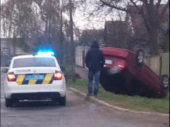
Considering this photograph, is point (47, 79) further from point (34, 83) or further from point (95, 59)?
point (95, 59)

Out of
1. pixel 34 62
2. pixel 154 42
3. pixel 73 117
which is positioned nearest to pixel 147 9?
pixel 154 42

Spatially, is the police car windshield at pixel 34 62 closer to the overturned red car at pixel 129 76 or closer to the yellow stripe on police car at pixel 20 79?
the yellow stripe on police car at pixel 20 79

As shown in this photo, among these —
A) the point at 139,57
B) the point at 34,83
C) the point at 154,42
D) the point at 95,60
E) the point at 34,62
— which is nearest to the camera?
the point at 34,83

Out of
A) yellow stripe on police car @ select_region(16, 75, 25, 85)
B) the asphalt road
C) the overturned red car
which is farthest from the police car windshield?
the overturned red car

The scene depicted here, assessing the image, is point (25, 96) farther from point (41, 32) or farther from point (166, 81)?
point (41, 32)

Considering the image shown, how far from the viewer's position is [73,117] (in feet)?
43.5

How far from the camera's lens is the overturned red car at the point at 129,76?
18375 mm

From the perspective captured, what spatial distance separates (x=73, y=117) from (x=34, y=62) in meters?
3.48

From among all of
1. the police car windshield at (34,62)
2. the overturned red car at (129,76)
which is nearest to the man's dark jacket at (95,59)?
the overturned red car at (129,76)

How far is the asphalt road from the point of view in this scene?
12.1 m

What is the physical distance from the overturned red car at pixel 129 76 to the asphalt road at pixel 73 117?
2453mm

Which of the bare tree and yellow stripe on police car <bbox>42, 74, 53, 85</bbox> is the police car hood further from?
the bare tree

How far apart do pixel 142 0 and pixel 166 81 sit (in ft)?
16.0

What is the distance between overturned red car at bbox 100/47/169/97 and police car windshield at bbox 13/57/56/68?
2.46m
